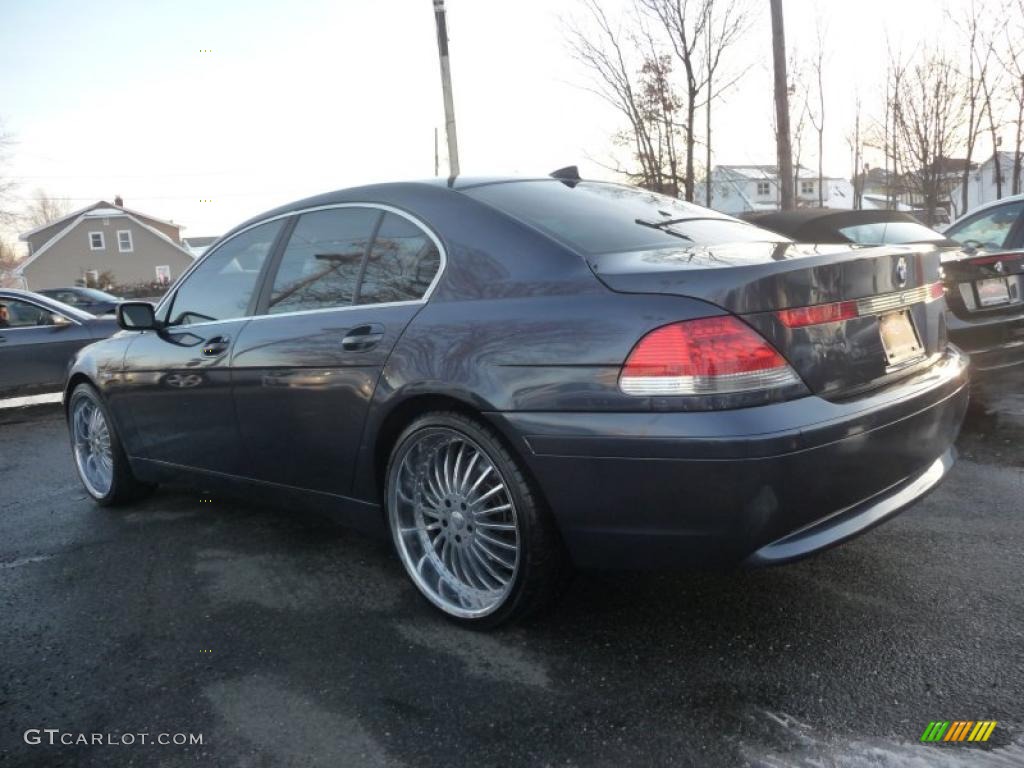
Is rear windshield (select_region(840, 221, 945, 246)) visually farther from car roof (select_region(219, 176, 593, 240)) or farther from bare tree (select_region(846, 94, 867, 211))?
bare tree (select_region(846, 94, 867, 211))

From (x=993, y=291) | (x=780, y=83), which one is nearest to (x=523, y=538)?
(x=993, y=291)

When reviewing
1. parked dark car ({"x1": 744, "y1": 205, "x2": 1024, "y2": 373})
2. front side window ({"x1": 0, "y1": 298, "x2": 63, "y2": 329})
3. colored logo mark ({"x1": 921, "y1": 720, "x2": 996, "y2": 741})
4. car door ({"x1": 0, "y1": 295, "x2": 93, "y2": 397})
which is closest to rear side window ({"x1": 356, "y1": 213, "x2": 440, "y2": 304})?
colored logo mark ({"x1": 921, "y1": 720, "x2": 996, "y2": 741})

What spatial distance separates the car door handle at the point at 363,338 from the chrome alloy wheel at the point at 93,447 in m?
2.19

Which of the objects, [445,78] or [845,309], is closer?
[845,309]

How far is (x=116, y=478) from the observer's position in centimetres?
457

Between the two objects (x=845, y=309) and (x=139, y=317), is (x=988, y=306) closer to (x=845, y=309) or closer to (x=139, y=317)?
(x=845, y=309)

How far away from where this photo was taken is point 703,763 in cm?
204

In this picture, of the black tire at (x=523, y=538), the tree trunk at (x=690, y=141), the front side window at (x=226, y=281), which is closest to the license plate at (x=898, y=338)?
the black tire at (x=523, y=538)

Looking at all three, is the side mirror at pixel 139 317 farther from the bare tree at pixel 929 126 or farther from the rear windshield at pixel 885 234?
the bare tree at pixel 929 126

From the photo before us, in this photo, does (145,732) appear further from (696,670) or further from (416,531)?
(696,670)

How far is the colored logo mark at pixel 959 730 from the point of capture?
2092mm

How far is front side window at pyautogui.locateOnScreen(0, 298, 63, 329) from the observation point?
885cm

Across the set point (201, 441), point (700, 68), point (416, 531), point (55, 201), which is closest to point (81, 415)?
point (201, 441)

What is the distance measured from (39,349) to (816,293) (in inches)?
332
